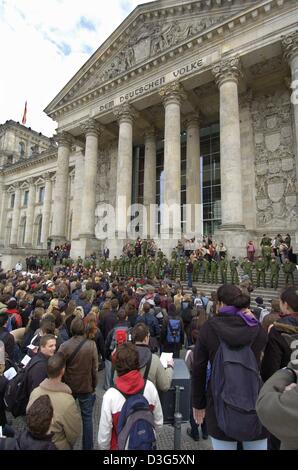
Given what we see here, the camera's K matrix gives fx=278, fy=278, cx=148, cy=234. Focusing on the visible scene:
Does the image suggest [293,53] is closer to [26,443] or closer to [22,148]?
[26,443]

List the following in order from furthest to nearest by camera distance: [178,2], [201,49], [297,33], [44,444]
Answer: [178,2]
[201,49]
[297,33]
[44,444]

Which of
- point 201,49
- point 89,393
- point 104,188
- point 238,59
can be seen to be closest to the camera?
point 89,393

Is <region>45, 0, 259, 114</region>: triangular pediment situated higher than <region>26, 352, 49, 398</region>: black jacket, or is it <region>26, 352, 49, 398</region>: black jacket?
<region>45, 0, 259, 114</region>: triangular pediment

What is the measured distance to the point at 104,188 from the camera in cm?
2758

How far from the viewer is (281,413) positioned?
4.24 ft

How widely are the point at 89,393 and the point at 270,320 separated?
8.06 feet

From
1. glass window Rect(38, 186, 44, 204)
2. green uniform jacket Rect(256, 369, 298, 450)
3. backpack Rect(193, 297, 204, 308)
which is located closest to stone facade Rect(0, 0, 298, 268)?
backpack Rect(193, 297, 204, 308)

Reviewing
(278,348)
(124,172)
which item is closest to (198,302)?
(278,348)

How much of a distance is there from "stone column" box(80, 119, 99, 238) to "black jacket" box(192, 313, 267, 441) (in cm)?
2144

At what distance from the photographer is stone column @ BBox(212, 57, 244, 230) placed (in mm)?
16453

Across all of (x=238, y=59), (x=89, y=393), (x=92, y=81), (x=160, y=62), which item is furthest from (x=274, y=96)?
(x=89, y=393)

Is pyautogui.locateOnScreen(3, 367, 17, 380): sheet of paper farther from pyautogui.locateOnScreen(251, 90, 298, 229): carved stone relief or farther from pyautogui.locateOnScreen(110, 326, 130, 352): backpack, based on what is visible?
pyautogui.locateOnScreen(251, 90, 298, 229): carved stone relief

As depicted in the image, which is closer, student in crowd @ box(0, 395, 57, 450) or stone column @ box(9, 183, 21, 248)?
student in crowd @ box(0, 395, 57, 450)

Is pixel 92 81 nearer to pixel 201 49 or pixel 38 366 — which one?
pixel 201 49
